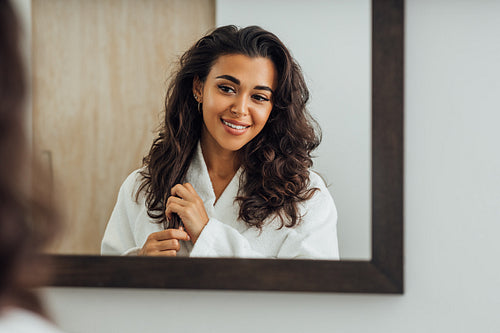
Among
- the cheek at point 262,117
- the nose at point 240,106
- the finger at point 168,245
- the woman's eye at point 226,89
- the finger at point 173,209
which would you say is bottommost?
the finger at point 168,245

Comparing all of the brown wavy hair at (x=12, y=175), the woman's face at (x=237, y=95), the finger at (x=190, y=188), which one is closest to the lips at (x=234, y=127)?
the woman's face at (x=237, y=95)

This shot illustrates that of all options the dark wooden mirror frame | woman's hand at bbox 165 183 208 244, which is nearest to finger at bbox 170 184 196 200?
woman's hand at bbox 165 183 208 244

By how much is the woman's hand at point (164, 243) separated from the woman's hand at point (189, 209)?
19 millimetres

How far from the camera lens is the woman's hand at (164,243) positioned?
0.98 metres

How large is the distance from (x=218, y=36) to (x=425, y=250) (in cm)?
62

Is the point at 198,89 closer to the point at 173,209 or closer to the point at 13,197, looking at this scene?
the point at 173,209

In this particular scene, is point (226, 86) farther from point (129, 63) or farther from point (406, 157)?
point (406, 157)

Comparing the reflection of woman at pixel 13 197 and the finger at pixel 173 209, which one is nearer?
the reflection of woman at pixel 13 197

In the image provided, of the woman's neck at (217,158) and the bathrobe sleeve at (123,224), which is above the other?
the woman's neck at (217,158)

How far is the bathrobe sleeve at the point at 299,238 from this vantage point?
0.96 meters

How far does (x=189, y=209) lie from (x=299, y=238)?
0.24 metres

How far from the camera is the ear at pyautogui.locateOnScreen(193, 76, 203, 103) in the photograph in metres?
0.98

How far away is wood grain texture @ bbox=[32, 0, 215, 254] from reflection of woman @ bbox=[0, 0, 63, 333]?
1.94 ft

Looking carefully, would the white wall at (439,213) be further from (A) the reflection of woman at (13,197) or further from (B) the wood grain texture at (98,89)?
(A) the reflection of woman at (13,197)
